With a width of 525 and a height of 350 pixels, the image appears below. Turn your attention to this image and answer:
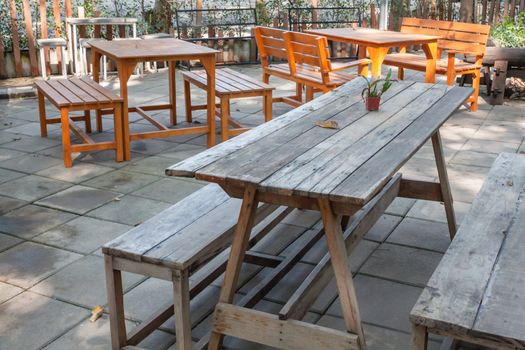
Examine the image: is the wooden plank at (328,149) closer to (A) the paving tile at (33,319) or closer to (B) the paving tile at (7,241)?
(A) the paving tile at (33,319)

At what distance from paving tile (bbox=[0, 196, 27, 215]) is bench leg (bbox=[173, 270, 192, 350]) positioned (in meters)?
2.32

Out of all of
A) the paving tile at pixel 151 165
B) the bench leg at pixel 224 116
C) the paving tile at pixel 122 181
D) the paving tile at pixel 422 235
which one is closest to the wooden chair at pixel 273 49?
the bench leg at pixel 224 116

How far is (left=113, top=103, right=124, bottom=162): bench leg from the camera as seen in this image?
5539 millimetres

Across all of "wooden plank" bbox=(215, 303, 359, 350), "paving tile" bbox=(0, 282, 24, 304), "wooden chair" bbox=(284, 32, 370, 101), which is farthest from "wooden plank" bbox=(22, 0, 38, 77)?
"wooden plank" bbox=(215, 303, 359, 350)

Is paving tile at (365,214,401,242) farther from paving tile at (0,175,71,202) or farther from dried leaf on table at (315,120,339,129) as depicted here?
paving tile at (0,175,71,202)

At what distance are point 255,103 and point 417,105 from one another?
4.31m

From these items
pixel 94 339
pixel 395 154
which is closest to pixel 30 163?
pixel 94 339

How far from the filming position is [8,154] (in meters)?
5.90

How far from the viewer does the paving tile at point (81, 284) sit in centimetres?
338

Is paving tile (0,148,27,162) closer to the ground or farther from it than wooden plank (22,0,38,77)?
closer to the ground

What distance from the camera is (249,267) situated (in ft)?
12.2

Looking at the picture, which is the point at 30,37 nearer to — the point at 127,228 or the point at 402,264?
the point at 127,228

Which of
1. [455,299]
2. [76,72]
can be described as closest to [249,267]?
[455,299]

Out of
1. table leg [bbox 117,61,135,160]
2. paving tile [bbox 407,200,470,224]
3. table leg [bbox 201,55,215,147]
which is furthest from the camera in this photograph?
table leg [bbox 201,55,215,147]
